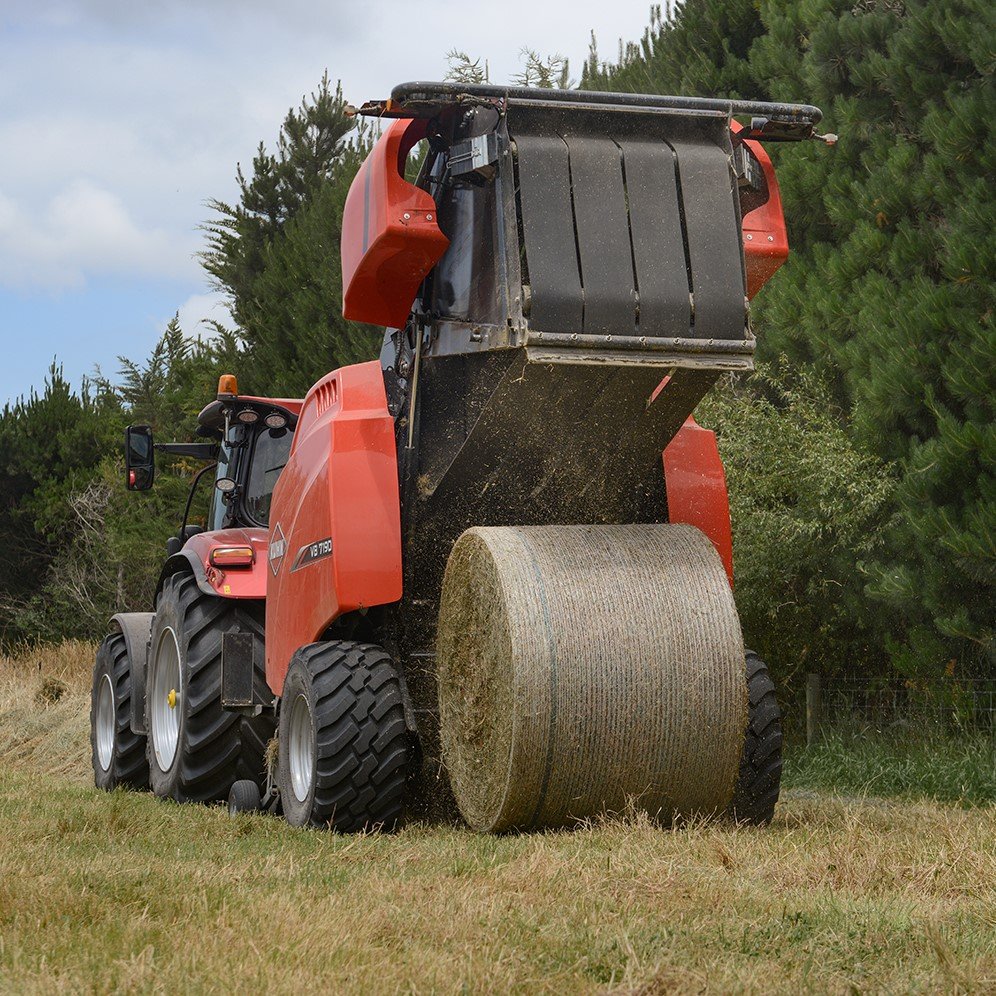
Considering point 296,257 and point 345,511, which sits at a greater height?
point 296,257

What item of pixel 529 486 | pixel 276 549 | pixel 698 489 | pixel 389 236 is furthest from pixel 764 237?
pixel 276 549

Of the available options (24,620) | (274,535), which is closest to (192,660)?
(274,535)

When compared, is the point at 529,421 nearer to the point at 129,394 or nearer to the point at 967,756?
the point at 967,756

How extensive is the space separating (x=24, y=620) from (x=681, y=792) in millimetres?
18783

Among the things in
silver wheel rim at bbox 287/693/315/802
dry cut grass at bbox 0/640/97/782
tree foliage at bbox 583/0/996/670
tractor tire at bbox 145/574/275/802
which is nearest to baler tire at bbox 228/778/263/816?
tractor tire at bbox 145/574/275/802

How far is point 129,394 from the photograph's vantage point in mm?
26031

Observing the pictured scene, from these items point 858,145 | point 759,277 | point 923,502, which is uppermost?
point 858,145

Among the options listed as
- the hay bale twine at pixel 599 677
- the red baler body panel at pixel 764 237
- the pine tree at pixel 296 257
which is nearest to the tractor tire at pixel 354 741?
the hay bale twine at pixel 599 677

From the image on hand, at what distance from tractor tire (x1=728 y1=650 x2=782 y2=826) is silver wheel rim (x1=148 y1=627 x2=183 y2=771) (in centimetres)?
331

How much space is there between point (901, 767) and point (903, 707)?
3.77ft

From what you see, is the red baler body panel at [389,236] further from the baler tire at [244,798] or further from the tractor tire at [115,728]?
the tractor tire at [115,728]

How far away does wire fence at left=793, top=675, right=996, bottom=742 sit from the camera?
29.5ft

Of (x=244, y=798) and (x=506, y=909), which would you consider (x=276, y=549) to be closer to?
(x=244, y=798)

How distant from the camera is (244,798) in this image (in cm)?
736
